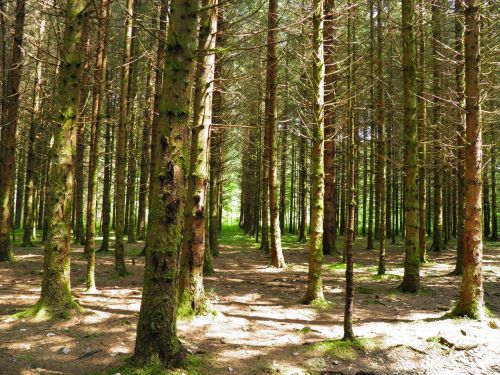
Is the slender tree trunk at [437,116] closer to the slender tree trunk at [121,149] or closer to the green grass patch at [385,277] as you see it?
the green grass patch at [385,277]

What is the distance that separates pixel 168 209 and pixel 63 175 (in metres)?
3.25

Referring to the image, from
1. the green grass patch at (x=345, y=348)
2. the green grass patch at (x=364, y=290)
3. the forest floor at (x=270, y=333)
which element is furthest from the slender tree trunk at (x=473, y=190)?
the green grass patch at (x=364, y=290)

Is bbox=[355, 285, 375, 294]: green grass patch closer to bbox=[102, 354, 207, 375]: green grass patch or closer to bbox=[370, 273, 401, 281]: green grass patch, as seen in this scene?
bbox=[370, 273, 401, 281]: green grass patch

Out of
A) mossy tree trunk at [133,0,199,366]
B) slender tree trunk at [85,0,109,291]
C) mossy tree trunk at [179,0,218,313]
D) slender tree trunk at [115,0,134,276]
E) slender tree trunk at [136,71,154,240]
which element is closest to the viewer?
mossy tree trunk at [133,0,199,366]

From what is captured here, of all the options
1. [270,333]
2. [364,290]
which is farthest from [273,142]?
[270,333]

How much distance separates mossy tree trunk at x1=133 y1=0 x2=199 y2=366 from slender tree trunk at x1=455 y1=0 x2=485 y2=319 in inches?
211

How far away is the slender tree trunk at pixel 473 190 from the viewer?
269 inches

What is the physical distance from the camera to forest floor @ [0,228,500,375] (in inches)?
194

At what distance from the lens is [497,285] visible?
10492mm

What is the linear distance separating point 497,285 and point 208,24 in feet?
32.7

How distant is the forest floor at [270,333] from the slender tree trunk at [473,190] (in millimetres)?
405

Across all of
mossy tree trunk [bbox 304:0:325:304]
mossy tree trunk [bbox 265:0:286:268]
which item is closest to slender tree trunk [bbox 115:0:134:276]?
mossy tree trunk [bbox 265:0:286:268]

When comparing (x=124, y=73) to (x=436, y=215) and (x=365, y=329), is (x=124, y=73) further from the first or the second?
(x=436, y=215)

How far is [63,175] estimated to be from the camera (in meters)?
6.39
